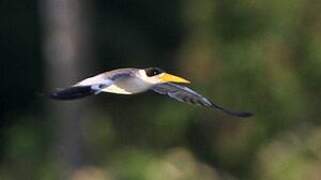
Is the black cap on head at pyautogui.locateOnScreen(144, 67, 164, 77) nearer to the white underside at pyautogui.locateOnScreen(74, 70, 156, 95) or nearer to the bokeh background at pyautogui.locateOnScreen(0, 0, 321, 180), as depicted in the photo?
the white underside at pyautogui.locateOnScreen(74, 70, 156, 95)

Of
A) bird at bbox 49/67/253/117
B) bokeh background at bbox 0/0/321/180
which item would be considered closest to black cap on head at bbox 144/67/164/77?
bird at bbox 49/67/253/117

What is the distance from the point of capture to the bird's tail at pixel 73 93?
2.09 feet

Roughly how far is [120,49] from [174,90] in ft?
11.9

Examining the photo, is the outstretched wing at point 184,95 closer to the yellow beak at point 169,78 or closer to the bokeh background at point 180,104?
the yellow beak at point 169,78

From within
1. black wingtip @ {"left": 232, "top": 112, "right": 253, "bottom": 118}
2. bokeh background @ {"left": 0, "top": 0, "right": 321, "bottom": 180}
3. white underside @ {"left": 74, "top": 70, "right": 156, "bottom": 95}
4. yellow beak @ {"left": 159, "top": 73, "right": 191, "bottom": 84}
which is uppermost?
white underside @ {"left": 74, "top": 70, "right": 156, "bottom": 95}

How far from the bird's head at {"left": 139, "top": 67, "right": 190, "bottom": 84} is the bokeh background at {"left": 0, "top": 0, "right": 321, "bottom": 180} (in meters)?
1.94

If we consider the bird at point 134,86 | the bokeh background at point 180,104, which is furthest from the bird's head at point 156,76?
the bokeh background at point 180,104

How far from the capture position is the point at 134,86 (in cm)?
65

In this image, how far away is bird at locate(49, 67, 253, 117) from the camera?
25.5 inches

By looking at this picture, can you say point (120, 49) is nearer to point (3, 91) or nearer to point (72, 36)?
point (3, 91)

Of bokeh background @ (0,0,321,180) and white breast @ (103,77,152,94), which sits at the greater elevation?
white breast @ (103,77,152,94)

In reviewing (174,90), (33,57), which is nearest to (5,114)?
(33,57)

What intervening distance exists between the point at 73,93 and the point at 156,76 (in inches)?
2.1

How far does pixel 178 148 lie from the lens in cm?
413
